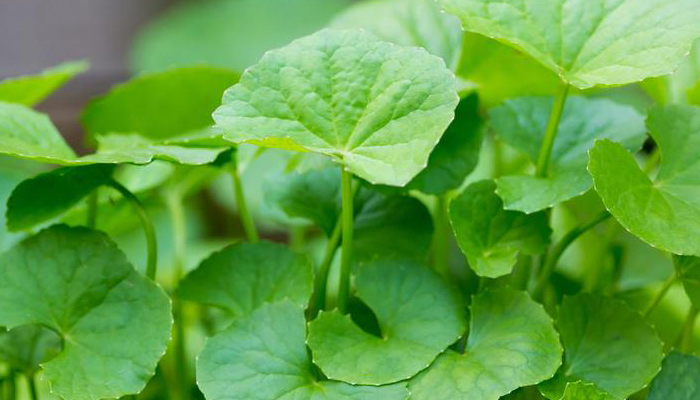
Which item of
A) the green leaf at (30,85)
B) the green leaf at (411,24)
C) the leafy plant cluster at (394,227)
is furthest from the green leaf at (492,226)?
the green leaf at (30,85)

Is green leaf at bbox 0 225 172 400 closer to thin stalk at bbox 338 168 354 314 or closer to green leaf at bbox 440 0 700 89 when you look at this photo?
thin stalk at bbox 338 168 354 314

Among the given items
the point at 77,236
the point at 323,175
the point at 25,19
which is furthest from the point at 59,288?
the point at 25,19

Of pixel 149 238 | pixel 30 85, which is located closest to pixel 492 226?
pixel 149 238

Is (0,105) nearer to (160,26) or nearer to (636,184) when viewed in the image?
(636,184)

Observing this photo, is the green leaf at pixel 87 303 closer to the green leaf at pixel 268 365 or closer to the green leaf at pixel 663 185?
the green leaf at pixel 268 365

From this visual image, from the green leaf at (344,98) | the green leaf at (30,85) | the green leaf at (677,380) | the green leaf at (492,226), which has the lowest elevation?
the green leaf at (677,380)

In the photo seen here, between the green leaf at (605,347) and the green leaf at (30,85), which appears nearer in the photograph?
the green leaf at (605,347)
